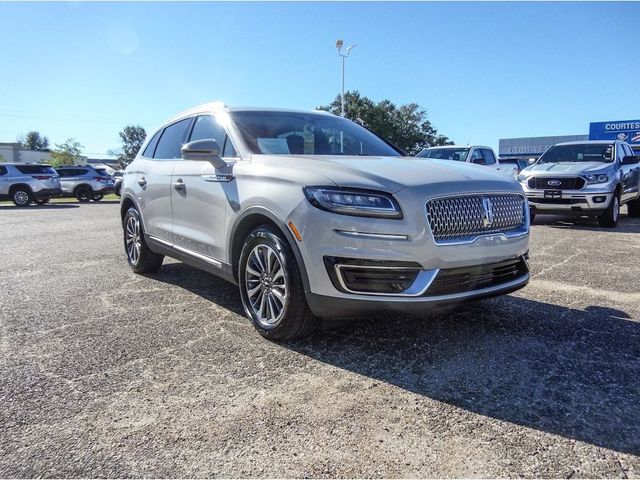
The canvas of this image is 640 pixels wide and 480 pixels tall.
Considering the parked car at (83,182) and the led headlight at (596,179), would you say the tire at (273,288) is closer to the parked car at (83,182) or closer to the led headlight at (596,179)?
the led headlight at (596,179)

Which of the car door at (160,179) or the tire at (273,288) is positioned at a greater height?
the car door at (160,179)

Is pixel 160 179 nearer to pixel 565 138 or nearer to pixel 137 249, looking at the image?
pixel 137 249

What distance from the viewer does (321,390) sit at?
269 cm

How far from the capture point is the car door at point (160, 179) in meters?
4.73

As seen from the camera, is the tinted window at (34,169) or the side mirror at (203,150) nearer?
the side mirror at (203,150)

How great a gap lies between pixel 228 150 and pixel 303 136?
665 millimetres

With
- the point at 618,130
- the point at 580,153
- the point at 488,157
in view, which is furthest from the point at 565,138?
the point at 580,153

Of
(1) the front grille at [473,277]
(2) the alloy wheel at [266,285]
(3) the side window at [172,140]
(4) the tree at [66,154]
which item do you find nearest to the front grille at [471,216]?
(1) the front grille at [473,277]

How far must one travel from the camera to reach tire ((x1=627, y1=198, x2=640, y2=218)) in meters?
11.9

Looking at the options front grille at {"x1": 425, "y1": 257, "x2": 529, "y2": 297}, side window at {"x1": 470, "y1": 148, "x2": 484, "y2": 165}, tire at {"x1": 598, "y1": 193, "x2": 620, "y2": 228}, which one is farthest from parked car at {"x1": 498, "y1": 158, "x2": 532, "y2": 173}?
front grille at {"x1": 425, "y1": 257, "x2": 529, "y2": 297}

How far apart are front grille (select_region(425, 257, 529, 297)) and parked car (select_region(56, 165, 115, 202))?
22.9 metres

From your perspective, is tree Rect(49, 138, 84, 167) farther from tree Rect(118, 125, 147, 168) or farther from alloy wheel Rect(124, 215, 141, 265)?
alloy wheel Rect(124, 215, 141, 265)

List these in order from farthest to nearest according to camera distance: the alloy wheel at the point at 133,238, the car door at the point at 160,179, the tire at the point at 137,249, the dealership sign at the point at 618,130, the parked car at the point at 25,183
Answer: the dealership sign at the point at 618,130 < the parked car at the point at 25,183 < the alloy wheel at the point at 133,238 < the tire at the point at 137,249 < the car door at the point at 160,179

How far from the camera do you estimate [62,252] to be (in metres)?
7.26
